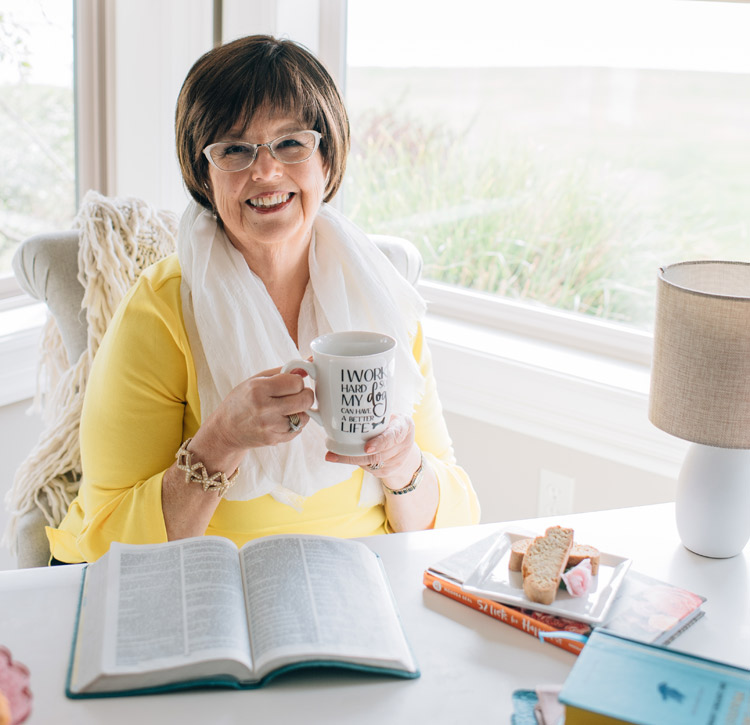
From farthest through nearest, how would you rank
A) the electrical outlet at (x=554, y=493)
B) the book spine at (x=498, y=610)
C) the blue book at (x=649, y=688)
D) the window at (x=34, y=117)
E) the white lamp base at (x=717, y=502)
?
1. the window at (x=34, y=117)
2. the electrical outlet at (x=554, y=493)
3. the white lamp base at (x=717, y=502)
4. the book spine at (x=498, y=610)
5. the blue book at (x=649, y=688)

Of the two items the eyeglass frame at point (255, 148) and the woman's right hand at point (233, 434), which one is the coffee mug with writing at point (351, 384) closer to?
the woman's right hand at point (233, 434)

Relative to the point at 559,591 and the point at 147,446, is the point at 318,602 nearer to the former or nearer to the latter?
the point at 559,591

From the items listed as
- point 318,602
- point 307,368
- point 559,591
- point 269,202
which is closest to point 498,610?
point 559,591

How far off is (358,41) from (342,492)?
4.71ft

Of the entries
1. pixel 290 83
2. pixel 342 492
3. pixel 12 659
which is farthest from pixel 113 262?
pixel 12 659

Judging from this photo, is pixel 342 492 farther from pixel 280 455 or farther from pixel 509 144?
pixel 509 144

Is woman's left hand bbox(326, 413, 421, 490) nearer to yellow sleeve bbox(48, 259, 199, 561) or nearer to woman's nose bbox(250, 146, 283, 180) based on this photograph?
yellow sleeve bbox(48, 259, 199, 561)

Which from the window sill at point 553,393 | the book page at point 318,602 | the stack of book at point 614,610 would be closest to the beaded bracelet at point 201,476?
the book page at point 318,602

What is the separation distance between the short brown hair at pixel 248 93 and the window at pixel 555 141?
850mm

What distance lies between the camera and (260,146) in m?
1.37

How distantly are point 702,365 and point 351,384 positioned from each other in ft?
1.47

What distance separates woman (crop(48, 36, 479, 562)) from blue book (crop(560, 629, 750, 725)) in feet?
1.52

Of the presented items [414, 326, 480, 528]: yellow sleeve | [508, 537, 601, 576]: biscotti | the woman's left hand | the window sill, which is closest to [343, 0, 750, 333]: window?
the window sill

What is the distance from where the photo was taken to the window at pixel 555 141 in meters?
1.92
